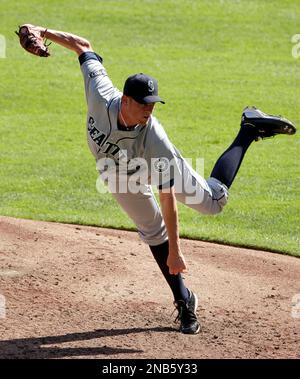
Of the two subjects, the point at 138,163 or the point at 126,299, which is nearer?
the point at 138,163

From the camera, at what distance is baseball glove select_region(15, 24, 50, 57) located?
6.46m

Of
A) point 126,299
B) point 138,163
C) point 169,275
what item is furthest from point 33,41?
point 126,299

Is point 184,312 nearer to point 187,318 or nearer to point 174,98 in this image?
point 187,318

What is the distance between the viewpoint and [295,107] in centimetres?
1388

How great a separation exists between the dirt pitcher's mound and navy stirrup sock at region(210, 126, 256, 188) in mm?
936

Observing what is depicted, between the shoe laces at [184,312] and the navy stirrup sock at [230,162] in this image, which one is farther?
the navy stirrup sock at [230,162]

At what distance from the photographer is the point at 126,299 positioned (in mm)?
6988

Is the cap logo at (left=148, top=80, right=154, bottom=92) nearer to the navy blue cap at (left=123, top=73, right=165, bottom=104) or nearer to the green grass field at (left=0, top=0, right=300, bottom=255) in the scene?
the navy blue cap at (left=123, top=73, right=165, bottom=104)

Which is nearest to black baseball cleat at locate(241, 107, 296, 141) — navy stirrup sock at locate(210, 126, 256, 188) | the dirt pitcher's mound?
navy stirrup sock at locate(210, 126, 256, 188)

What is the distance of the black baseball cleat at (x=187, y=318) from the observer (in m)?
6.41

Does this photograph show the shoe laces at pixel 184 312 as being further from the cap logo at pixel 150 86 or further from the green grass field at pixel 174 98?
the green grass field at pixel 174 98

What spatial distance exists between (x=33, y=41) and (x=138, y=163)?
1182 millimetres

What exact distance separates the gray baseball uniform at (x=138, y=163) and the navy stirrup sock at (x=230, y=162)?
137mm

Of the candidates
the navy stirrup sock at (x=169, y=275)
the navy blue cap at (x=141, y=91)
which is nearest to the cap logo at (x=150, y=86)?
the navy blue cap at (x=141, y=91)
